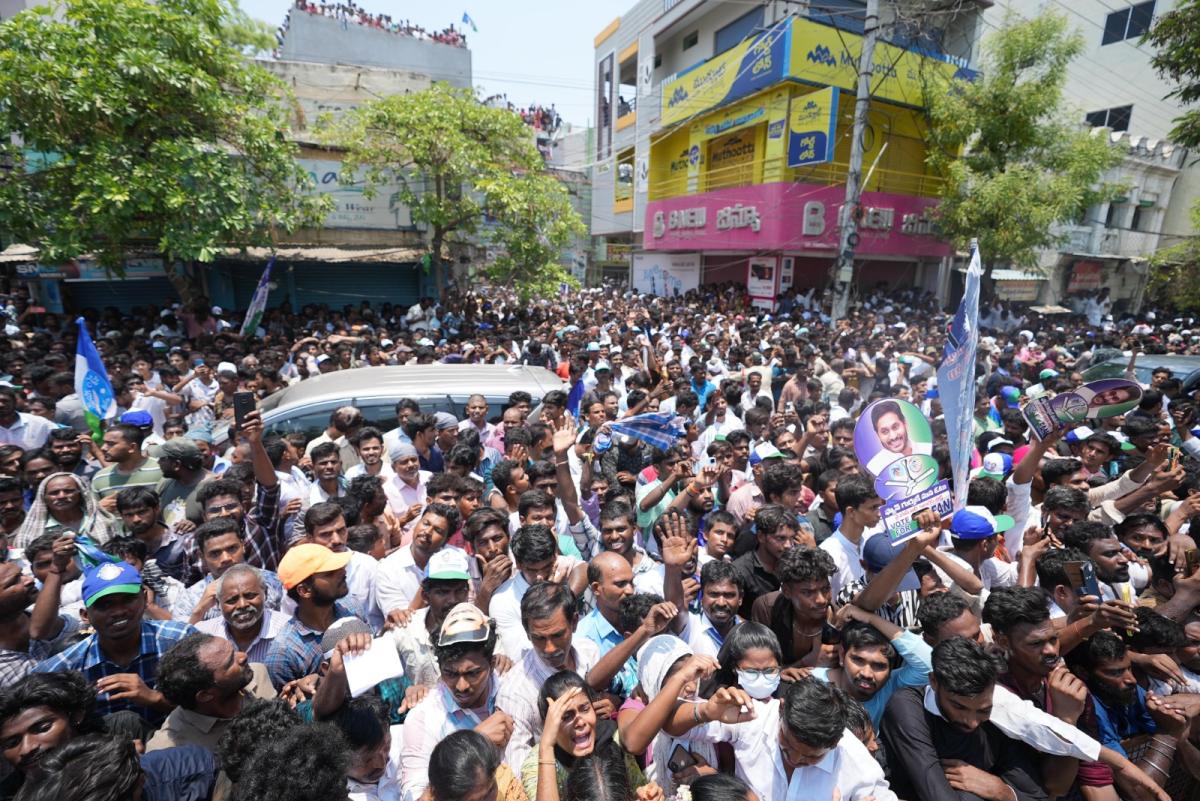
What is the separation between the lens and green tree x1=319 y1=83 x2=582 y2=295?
41.1ft

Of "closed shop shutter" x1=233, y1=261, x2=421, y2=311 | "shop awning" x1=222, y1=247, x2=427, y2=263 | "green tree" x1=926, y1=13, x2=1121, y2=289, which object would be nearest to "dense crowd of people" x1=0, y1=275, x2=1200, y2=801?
"shop awning" x1=222, y1=247, x2=427, y2=263

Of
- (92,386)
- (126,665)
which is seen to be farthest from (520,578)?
(92,386)

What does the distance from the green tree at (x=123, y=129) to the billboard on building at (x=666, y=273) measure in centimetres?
1749

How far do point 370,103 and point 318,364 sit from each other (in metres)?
7.67

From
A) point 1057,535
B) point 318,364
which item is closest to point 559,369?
point 318,364

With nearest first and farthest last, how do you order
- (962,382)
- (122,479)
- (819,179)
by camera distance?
(962,382) < (122,479) < (819,179)

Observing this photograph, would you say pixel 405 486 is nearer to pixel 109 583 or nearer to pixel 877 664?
pixel 109 583

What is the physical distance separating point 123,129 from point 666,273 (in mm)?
20347

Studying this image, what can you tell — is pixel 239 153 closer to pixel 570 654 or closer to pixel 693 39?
pixel 570 654

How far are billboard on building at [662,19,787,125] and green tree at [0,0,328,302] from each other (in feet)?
48.5

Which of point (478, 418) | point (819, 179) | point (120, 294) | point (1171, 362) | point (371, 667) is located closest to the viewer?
point (371, 667)

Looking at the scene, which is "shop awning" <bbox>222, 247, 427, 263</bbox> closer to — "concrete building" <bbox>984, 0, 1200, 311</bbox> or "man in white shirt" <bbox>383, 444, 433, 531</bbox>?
"man in white shirt" <bbox>383, 444, 433, 531</bbox>

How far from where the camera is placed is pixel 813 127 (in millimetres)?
17734

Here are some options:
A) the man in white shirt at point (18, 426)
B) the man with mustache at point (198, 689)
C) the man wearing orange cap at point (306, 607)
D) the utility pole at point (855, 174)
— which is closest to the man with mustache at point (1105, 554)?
the man wearing orange cap at point (306, 607)
